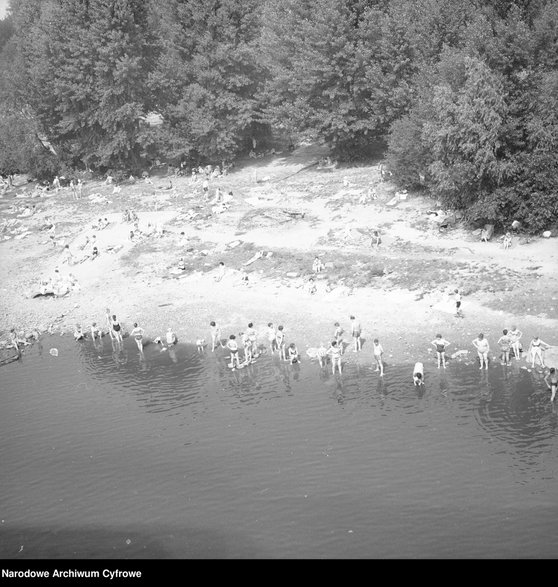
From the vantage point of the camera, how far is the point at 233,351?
27.9 meters

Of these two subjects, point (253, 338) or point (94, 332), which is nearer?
point (253, 338)

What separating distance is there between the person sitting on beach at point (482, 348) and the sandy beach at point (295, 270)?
4.14ft

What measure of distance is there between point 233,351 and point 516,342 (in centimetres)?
1200

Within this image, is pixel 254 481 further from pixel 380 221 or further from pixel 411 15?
pixel 411 15

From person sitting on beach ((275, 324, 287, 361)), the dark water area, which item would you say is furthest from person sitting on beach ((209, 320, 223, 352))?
person sitting on beach ((275, 324, 287, 361))

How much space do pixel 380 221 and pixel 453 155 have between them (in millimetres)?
6814

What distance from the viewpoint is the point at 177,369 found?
29.0 meters

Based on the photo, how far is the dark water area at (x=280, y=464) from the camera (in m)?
17.8

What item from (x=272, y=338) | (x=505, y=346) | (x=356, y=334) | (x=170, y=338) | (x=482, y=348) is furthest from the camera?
(x=170, y=338)

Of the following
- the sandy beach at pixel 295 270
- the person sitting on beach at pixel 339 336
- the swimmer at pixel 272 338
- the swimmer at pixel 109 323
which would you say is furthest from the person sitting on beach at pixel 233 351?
the swimmer at pixel 109 323

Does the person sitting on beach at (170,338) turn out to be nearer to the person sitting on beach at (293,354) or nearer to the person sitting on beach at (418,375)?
the person sitting on beach at (293,354)

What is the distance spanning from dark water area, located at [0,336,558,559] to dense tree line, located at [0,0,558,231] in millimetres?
16301

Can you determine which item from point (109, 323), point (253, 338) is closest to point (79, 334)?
point (109, 323)

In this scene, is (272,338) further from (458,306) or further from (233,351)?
(458,306)
